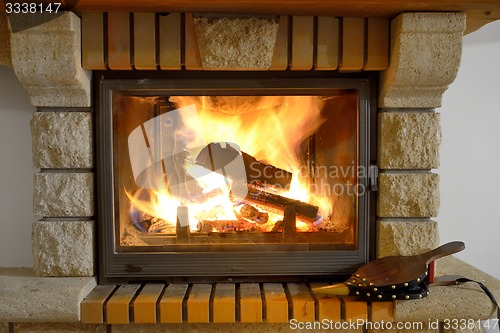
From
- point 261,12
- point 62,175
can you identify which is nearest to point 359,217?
point 261,12

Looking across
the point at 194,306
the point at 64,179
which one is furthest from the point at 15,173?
the point at 194,306

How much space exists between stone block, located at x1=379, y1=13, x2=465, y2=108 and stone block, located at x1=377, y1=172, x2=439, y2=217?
0.96ft

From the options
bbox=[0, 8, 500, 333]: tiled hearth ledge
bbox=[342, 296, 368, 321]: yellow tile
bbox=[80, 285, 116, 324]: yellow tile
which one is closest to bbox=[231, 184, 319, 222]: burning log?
bbox=[0, 8, 500, 333]: tiled hearth ledge

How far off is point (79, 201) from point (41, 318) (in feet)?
1.17

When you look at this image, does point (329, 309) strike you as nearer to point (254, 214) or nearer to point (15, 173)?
point (254, 214)

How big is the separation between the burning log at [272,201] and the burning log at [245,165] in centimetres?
3

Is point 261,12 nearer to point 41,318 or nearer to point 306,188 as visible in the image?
point 306,188

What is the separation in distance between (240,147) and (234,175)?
10cm

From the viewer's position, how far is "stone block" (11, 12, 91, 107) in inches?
53.1

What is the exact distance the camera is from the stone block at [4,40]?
1445 millimetres

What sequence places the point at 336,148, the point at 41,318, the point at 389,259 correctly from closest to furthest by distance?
the point at 41,318
the point at 389,259
the point at 336,148

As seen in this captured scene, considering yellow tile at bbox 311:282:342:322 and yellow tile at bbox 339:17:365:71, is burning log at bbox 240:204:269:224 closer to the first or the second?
yellow tile at bbox 311:282:342:322

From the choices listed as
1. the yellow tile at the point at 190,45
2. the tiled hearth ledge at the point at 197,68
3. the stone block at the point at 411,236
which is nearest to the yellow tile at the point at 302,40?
the tiled hearth ledge at the point at 197,68

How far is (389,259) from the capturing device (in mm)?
1444
